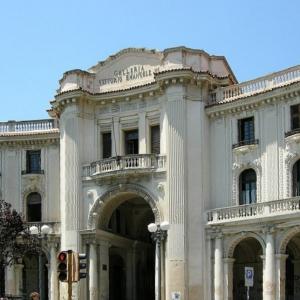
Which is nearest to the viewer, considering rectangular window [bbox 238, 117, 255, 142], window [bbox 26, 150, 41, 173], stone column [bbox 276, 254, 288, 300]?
stone column [bbox 276, 254, 288, 300]

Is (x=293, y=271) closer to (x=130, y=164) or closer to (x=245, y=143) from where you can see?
(x=245, y=143)

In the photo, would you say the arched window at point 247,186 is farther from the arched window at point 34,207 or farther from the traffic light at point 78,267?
the traffic light at point 78,267

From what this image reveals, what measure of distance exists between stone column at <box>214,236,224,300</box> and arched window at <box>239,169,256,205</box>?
2.69m

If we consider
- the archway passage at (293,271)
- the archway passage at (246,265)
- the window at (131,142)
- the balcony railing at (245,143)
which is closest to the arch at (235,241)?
the archway passage at (246,265)

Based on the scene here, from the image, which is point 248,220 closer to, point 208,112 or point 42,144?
point 208,112

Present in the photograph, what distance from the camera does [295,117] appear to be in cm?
4531

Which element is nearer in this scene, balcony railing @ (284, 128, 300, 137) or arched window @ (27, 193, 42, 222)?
balcony railing @ (284, 128, 300, 137)

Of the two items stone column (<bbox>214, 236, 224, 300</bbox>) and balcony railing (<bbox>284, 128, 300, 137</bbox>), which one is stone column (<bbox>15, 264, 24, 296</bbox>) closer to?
stone column (<bbox>214, 236, 224, 300</bbox>)

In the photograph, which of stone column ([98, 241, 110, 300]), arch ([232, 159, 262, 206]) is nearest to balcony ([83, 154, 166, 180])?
arch ([232, 159, 262, 206])

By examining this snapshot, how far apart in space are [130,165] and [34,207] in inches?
422

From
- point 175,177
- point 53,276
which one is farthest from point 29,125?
point 175,177

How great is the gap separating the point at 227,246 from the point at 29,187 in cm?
1663

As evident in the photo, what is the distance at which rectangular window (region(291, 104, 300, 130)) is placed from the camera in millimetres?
45213

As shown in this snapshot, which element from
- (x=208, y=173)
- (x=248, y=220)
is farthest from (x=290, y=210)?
(x=208, y=173)
